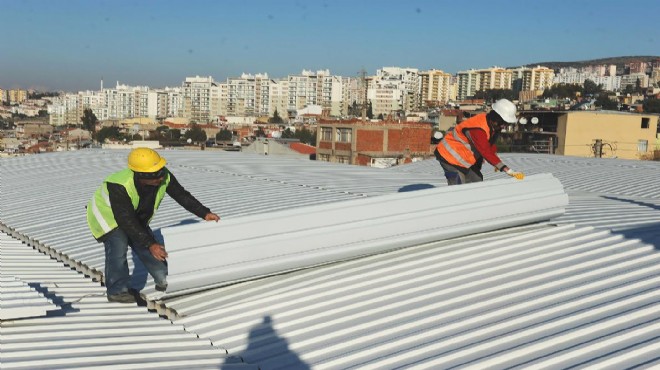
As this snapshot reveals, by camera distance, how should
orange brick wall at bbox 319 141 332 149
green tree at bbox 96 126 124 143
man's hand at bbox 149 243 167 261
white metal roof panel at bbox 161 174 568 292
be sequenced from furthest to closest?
green tree at bbox 96 126 124 143, orange brick wall at bbox 319 141 332 149, white metal roof panel at bbox 161 174 568 292, man's hand at bbox 149 243 167 261

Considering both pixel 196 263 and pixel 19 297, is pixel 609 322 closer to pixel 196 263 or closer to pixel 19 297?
pixel 196 263

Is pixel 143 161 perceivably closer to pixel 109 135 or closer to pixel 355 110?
pixel 109 135

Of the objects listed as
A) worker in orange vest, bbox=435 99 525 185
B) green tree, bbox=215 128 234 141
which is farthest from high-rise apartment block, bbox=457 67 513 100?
worker in orange vest, bbox=435 99 525 185

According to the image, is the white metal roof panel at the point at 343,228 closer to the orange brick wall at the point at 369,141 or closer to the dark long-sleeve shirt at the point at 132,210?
the dark long-sleeve shirt at the point at 132,210

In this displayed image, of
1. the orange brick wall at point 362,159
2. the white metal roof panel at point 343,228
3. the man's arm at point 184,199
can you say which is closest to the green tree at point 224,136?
the orange brick wall at point 362,159

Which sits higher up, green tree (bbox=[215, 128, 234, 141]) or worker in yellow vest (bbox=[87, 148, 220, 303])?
worker in yellow vest (bbox=[87, 148, 220, 303])

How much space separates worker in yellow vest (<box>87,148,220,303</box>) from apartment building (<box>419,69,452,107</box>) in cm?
15511

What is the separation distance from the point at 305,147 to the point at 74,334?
157ft

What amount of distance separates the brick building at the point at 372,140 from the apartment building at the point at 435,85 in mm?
109524

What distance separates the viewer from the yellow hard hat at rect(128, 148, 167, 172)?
4934mm

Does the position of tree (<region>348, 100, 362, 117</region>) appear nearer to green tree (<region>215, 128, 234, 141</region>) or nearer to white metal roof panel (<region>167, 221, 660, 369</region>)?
green tree (<region>215, 128, 234, 141</region>)

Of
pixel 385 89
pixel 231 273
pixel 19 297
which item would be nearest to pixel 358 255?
pixel 231 273

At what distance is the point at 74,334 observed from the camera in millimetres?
4352

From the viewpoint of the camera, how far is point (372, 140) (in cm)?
4916
